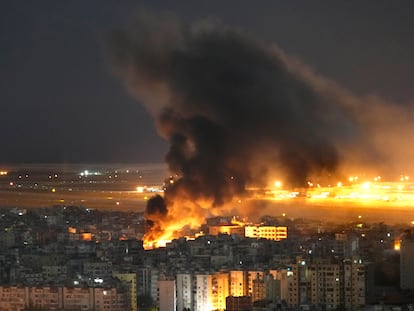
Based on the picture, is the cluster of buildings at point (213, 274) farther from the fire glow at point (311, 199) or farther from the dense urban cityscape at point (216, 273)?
the fire glow at point (311, 199)

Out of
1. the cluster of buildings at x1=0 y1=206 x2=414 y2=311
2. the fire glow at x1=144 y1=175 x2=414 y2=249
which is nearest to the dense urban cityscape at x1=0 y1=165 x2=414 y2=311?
the cluster of buildings at x1=0 y1=206 x2=414 y2=311

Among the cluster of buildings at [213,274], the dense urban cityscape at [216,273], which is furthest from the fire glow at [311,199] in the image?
the cluster of buildings at [213,274]

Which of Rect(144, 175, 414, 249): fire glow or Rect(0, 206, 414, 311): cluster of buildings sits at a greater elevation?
Rect(144, 175, 414, 249): fire glow

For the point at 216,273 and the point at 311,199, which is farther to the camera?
the point at 311,199

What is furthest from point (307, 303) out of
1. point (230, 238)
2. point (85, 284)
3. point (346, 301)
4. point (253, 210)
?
point (253, 210)

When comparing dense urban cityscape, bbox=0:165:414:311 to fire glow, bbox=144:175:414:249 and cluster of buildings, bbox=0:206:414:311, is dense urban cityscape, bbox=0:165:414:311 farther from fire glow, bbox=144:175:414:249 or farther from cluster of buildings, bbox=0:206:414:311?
fire glow, bbox=144:175:414:249

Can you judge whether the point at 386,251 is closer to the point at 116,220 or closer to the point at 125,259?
the point at 125,259

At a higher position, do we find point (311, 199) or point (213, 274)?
point (311, 199)

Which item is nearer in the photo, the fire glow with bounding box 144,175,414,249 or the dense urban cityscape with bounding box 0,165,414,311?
the dense urban cityscape with bounding box 0,165,414,311

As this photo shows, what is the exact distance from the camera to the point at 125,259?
1058 centimetres

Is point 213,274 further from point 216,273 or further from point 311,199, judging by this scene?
point 311,199

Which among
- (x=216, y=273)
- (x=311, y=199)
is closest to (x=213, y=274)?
(x=216, y=273)

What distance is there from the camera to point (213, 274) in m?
8.95

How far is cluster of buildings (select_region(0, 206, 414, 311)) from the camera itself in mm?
8305
